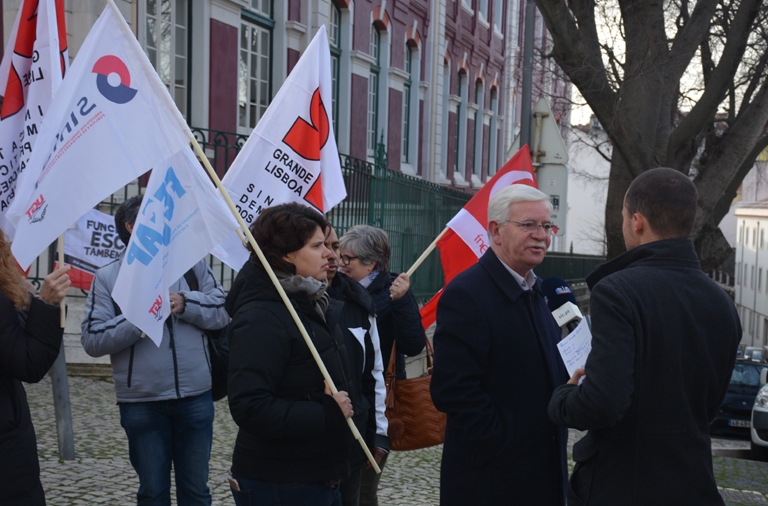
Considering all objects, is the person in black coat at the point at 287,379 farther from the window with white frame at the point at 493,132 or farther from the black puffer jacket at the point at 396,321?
the window with white frame at the point at 493,132

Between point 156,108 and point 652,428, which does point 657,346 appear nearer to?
point 652,428

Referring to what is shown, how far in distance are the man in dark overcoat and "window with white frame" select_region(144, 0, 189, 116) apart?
9070 mm

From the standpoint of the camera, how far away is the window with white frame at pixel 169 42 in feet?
38.3

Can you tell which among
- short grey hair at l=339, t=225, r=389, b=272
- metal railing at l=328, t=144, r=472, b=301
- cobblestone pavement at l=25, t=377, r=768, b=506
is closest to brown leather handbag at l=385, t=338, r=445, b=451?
short grey hair at l=339, t=225, r=389, b=272

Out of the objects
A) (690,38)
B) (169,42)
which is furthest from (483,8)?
(690,38)

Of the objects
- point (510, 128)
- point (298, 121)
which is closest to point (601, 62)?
point (298, 121)

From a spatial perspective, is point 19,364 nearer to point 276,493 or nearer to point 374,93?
point 276,493

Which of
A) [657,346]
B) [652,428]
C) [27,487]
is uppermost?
[657,346]

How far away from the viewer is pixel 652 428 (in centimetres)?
296

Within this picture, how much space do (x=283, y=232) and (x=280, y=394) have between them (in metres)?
0.63

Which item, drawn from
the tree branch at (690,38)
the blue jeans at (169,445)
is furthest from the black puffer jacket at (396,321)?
the tree branch at (690,38)

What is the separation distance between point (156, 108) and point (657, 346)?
2.41 metres

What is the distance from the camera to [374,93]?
19.8m

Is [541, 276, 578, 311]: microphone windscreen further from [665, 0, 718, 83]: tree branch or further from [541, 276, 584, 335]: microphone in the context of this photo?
[665, 0, 718, 83]: tree branch
